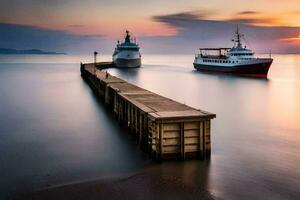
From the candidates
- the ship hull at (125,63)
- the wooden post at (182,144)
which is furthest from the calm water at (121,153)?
the ship hull at (125,63)

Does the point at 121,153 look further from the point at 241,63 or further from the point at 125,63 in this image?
the point at 125,63

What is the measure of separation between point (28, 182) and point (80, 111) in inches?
837

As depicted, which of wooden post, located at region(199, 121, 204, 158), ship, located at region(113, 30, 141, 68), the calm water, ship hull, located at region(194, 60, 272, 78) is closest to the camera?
the calm water

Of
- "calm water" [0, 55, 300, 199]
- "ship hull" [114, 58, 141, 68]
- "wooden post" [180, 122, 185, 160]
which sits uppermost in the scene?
"ship hull" [114, 58, 141, 68]

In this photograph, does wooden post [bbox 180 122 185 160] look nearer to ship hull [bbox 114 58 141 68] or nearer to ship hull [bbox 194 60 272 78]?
ship hull [bbox 194 60 272 78]

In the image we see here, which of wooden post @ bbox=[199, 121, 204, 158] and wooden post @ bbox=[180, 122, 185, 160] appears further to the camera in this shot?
wooden post @ bbox=[199, 121, 204, 158]

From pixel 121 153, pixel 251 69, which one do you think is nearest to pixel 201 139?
pixel 121 153

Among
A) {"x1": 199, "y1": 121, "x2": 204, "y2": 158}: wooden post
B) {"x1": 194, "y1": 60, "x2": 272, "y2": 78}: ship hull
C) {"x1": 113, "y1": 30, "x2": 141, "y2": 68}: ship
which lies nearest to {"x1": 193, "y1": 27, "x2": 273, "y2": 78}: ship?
{"x1": 194, "y1": 60, "x2": 272, "y2": 78}: ship hull

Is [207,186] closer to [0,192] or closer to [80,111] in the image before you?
[0,192]

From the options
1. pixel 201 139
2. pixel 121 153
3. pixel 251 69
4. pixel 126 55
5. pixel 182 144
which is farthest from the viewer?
pixel 126 55

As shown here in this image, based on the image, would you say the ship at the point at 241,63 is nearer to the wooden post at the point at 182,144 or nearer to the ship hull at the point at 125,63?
the ship hull at the point at 125,63

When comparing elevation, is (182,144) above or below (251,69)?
below

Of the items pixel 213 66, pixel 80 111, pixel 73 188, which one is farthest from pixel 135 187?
pixel 213 66

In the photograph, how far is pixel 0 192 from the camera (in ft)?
41.7
